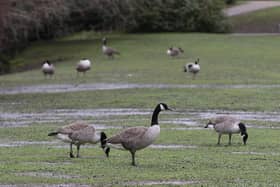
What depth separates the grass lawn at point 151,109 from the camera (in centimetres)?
1503

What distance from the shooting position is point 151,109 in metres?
28.9

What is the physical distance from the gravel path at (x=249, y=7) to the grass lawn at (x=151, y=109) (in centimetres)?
1381

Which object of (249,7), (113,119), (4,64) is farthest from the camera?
(249,7)

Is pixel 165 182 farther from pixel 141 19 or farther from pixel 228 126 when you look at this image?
pixel 141 19

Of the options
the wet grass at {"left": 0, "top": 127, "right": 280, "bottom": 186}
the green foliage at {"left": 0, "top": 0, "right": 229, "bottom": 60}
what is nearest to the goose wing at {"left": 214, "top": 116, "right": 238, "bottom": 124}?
the wet grass at {"left": 0, "top": 127, "right": 280, "bottom": 186}

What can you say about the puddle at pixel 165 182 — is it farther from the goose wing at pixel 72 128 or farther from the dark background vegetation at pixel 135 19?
the dark background vegetation at pixel 135 19

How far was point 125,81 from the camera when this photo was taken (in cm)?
3956

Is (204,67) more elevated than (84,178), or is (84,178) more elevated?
(84,178)

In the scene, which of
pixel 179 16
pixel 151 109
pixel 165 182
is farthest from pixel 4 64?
pixel 165 182

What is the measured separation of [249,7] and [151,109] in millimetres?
53296

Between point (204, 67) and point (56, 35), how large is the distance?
26.1 meters

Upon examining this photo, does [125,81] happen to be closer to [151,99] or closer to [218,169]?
[151,99]

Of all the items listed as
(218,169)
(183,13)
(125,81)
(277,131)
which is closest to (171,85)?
(125,81)

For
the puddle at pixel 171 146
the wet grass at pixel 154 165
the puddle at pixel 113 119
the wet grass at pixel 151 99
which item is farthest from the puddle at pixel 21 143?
the wet grass at pixel 151 99
